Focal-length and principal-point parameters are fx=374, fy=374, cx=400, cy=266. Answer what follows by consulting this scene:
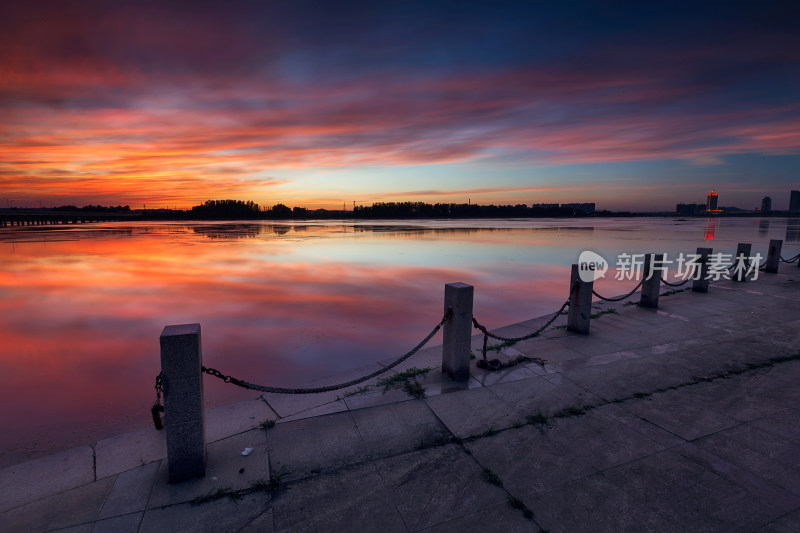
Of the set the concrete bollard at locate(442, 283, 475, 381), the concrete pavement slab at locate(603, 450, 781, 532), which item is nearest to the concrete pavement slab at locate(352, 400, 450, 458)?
the concrete bollard at locate(442, 283, 475, 381)

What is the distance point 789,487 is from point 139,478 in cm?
712

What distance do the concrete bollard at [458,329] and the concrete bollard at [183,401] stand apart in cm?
383

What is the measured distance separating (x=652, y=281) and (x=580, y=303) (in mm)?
4089

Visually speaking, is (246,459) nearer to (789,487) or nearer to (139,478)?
(139,478)

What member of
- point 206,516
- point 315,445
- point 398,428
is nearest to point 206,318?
point 315,445

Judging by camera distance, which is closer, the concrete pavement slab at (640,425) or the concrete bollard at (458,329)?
the concrete pavement slab at (640,425)

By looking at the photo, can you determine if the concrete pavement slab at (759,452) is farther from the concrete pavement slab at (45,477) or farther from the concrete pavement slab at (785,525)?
the concrete pavement slab at (45,477)

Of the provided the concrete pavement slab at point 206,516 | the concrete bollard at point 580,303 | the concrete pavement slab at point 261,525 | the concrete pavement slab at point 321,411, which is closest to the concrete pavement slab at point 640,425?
the concrete bollard at point 580,303

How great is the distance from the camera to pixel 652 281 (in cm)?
1116

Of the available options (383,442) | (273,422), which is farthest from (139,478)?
(383,442)

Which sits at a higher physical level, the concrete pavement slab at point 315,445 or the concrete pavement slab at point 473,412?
the concrete pavement slab at point 473,412

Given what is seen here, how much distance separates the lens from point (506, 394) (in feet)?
19.9

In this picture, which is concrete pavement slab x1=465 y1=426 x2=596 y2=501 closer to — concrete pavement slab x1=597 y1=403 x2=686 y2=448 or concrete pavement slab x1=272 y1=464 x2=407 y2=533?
concrete pavement slab x1=597 y1=403 x2=686 y2=448

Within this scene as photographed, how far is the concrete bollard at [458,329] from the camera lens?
252 inches
